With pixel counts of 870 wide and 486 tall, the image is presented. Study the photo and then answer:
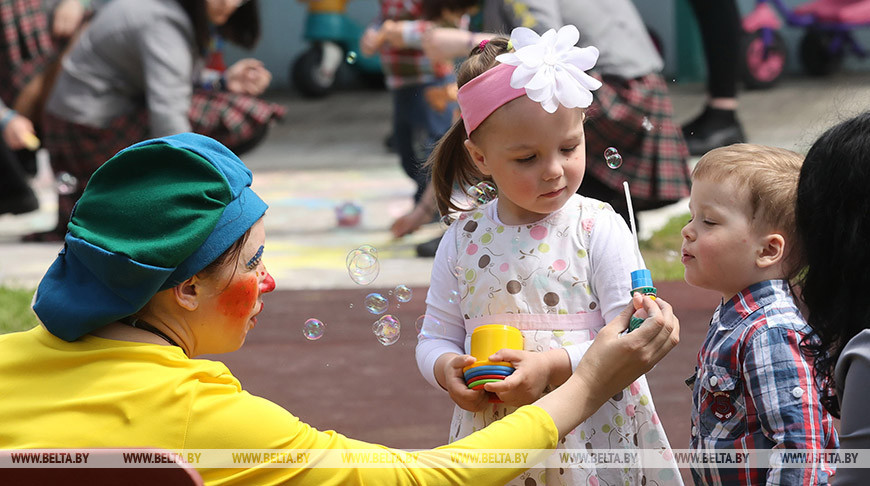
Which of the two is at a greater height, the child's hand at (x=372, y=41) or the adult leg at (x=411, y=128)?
the child's hand at (x=372, y=41)

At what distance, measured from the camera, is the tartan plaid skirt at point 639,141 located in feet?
14.3

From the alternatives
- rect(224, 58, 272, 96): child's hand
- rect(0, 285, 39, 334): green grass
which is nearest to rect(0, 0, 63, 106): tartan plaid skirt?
rect(224, 58, 272, 96): child's hand

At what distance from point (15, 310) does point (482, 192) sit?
284 cm

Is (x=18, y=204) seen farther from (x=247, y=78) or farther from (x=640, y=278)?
(x=640, y=278)

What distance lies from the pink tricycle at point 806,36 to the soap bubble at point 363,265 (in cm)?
803

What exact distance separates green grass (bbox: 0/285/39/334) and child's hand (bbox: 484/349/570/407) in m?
2.61

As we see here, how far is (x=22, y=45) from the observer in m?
6.89

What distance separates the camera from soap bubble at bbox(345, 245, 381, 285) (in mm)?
2438

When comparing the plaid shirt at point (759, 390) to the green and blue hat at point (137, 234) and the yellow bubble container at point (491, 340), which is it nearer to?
the yellow bubble container at point (491, 340)

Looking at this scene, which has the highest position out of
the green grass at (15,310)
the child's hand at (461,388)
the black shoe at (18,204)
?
the child's hand at (461,388)

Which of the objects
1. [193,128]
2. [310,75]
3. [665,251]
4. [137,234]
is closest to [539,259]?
[137,234]

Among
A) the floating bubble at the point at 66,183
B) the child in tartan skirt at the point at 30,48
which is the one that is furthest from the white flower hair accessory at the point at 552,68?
the child in tartan skirt at the point at 30,48

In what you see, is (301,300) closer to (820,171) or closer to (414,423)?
(414,423)

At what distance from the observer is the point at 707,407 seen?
1908 mm
